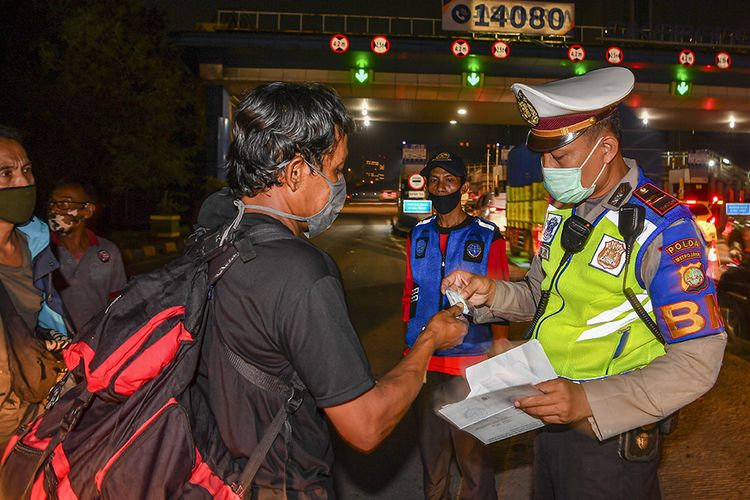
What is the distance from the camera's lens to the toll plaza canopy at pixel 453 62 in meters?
22.3

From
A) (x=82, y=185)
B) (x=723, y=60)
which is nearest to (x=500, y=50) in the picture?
(x=723, y=60)

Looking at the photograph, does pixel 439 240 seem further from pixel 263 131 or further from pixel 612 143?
pixel 263 131

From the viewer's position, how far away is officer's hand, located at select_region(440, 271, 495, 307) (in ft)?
8.27

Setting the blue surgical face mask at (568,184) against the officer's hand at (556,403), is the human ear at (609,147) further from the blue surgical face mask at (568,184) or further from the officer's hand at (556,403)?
the officer's hand at (556,403)

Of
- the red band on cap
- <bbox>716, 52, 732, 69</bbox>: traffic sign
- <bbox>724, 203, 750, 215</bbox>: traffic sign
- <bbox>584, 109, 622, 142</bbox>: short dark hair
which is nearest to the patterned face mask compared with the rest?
the red band on cap

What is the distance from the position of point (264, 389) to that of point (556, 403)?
883mm

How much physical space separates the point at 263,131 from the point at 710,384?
5.05ft

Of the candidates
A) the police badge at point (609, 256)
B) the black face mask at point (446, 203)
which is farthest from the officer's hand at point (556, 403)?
the black face mask at point (446, 203)

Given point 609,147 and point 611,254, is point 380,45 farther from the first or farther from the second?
point 611,254

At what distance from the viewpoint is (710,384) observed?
6.03 feet

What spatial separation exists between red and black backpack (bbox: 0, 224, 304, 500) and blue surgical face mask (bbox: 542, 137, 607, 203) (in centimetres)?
113

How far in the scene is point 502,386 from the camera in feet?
6.21

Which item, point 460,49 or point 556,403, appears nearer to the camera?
point 556,403

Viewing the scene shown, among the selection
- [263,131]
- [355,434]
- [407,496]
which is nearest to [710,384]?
[355,434]
